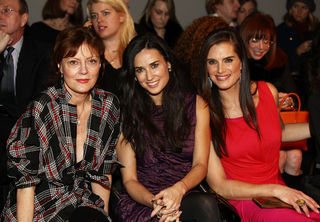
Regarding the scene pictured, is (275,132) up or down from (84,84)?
down

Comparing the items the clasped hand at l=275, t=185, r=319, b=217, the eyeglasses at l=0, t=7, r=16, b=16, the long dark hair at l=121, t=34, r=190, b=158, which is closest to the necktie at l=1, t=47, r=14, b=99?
the eyeglasses at l=0, t=7, r=16, b=16

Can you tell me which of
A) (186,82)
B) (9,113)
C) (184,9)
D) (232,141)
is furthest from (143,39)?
(184,9)

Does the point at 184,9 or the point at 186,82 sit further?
the point at 184,9

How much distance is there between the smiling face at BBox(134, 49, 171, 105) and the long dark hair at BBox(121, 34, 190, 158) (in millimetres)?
31

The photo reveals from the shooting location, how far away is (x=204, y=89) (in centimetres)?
333

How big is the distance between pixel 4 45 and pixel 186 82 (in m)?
1.28

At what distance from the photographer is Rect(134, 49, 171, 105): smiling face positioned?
3250 mm

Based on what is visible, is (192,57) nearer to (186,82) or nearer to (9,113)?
(186,82)

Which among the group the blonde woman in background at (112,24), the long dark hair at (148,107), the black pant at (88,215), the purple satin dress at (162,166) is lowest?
the black pant at (88,215)

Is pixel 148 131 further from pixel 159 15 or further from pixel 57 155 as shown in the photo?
pixel 159 15

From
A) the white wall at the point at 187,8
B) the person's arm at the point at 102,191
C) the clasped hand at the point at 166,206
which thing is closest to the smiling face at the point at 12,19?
the person's arm at the point at 102,191

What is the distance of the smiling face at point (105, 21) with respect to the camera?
439cm

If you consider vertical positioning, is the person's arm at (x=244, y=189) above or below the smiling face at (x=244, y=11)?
below

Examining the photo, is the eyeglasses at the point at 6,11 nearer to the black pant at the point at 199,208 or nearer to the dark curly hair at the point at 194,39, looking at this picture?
the dark curly hair at the point at 194,39
